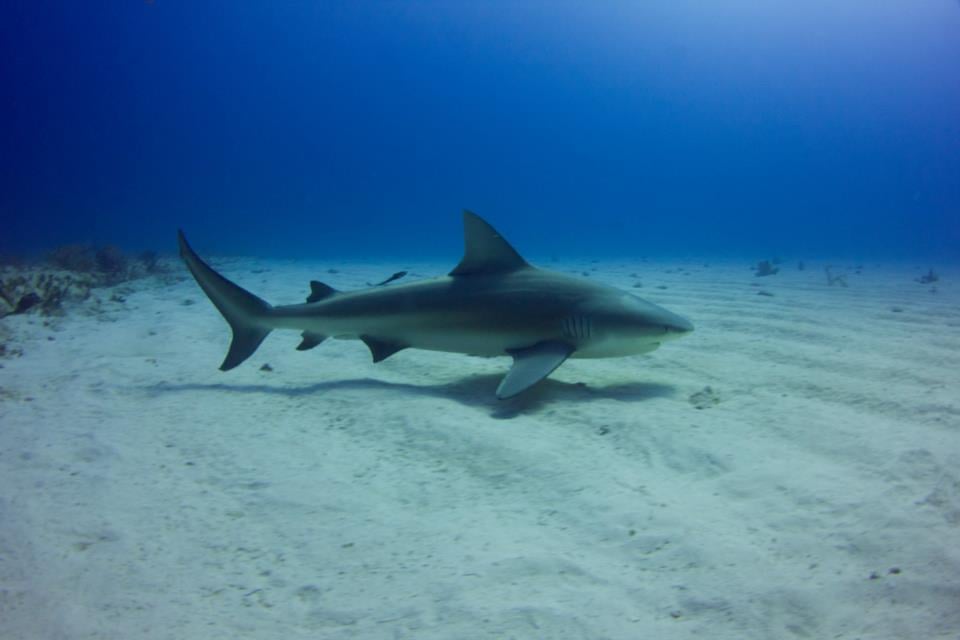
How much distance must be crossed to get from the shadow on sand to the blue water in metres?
91.3

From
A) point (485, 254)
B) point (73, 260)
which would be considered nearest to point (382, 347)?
point (485, 254)

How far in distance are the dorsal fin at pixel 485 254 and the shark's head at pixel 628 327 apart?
0.96 m

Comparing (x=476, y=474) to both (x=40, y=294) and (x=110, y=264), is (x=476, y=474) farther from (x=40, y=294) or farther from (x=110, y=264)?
(x=110, y=264)

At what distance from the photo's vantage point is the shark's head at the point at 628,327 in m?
4.44

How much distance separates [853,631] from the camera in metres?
1.67

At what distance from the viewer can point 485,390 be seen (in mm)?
4797

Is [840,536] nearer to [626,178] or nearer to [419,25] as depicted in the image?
[419,25]

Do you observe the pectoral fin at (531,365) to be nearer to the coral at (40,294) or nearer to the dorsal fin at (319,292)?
the dorsal fin at (319,292)

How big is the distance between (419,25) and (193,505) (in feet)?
517

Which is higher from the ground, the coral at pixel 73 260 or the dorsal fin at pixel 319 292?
the coral at pixel 73 260

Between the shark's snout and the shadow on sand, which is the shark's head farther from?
the shadow on sand

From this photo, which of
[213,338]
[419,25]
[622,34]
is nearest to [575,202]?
[622,34]

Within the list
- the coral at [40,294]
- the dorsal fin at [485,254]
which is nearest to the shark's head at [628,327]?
the dorsal fin at [485,254]

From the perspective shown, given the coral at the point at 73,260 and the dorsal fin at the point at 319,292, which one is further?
the coral at the point at 73,260
